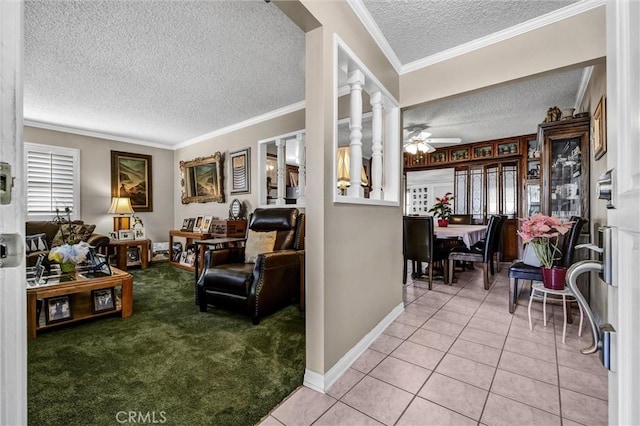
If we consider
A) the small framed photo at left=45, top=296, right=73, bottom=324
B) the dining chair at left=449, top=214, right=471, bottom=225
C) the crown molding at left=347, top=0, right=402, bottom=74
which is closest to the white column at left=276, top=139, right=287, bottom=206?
the crown molding at left=347, top=0, right=402, bottom=74

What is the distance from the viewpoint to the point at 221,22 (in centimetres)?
214

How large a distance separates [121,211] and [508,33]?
18.9 feet

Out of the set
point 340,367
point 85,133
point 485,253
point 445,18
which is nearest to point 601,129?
point 445,18

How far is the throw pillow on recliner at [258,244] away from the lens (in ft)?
9.83

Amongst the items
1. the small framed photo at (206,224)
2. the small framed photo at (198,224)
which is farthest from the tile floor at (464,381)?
the small framed photo at (198,224)

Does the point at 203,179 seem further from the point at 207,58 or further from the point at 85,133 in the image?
the point at 207,58

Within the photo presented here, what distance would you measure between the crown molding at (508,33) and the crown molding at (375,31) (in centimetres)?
20

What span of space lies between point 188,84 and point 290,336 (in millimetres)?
2879

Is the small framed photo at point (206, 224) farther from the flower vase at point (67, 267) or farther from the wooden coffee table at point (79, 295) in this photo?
the flower vase at point (67, 267)

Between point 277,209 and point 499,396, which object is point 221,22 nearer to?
point 277,209

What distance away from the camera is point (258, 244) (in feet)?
9.96

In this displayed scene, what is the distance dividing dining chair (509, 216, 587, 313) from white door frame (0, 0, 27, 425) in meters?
3.19

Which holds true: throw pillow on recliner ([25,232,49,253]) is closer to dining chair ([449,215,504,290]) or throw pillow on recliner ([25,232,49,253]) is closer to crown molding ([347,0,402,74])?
crown molding ([347,0,402,74])

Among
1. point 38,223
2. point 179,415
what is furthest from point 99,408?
point 38,223
